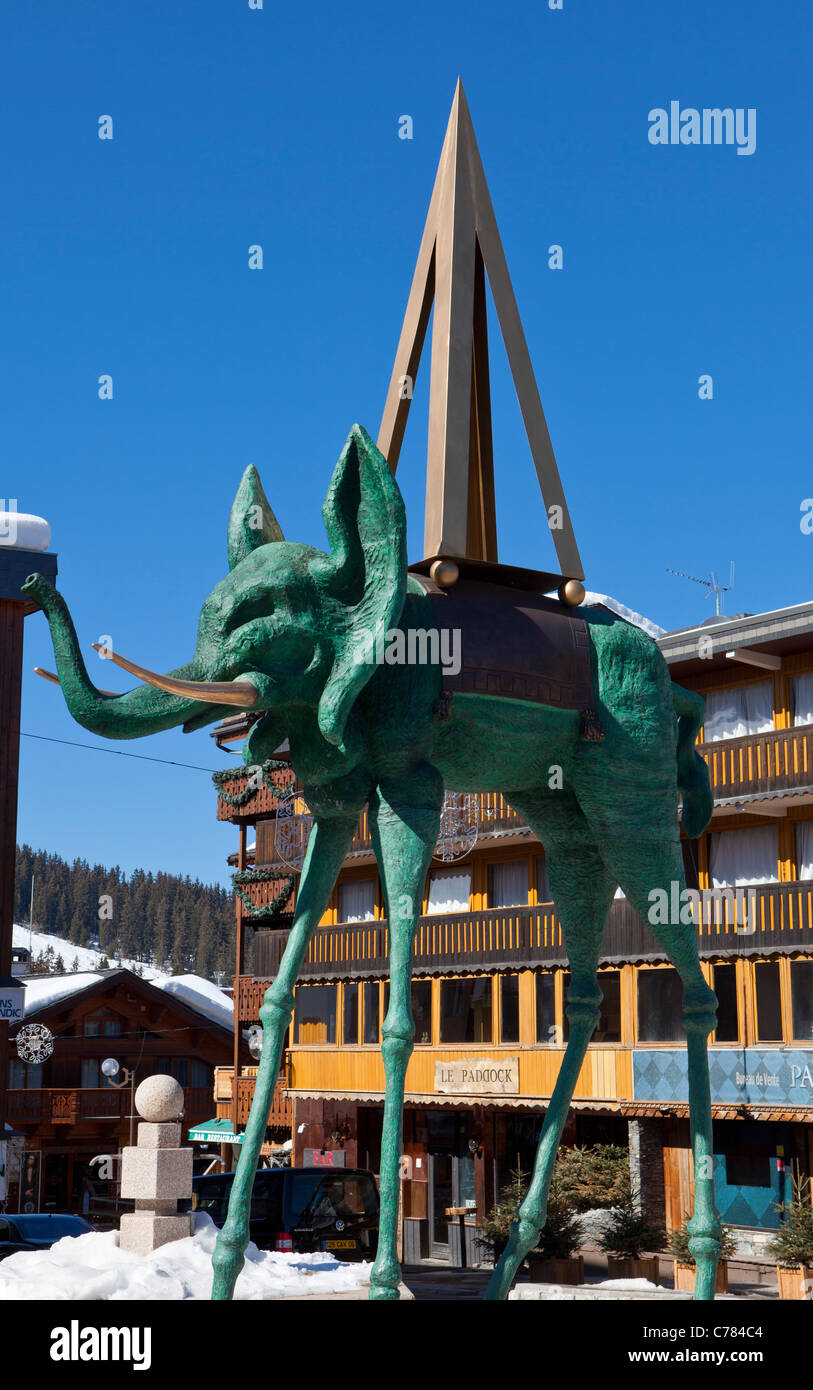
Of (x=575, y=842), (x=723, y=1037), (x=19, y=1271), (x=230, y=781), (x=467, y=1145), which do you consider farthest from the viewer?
(x=230, y=781)

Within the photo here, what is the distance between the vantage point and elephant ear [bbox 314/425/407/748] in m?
7.64

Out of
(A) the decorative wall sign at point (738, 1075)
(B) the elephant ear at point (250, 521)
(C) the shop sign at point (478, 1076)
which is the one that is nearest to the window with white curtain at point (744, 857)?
(A) the decorative wall sign at point (738, 1075)

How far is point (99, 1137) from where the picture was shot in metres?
50.0

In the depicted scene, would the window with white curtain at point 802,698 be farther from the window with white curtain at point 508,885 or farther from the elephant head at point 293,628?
the elephant head at point 293,628

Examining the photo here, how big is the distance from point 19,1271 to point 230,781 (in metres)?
38.2

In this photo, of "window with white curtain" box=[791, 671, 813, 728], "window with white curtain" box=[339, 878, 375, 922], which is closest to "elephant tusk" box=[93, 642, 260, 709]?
"window with white curtain" box=[791, 671, 813, 728]

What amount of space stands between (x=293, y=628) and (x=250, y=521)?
938 mm

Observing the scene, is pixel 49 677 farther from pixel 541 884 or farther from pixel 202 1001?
pixel 202 1001

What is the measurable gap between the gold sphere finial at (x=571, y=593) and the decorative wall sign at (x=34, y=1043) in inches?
1615

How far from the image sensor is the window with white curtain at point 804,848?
32219mm

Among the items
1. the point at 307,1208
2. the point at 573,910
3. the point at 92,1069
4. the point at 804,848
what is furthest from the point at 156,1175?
the point at 92,1069

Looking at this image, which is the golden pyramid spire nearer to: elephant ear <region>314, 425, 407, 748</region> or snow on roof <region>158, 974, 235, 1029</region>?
elephant ear <region>314, 425, 407, 748</region>
